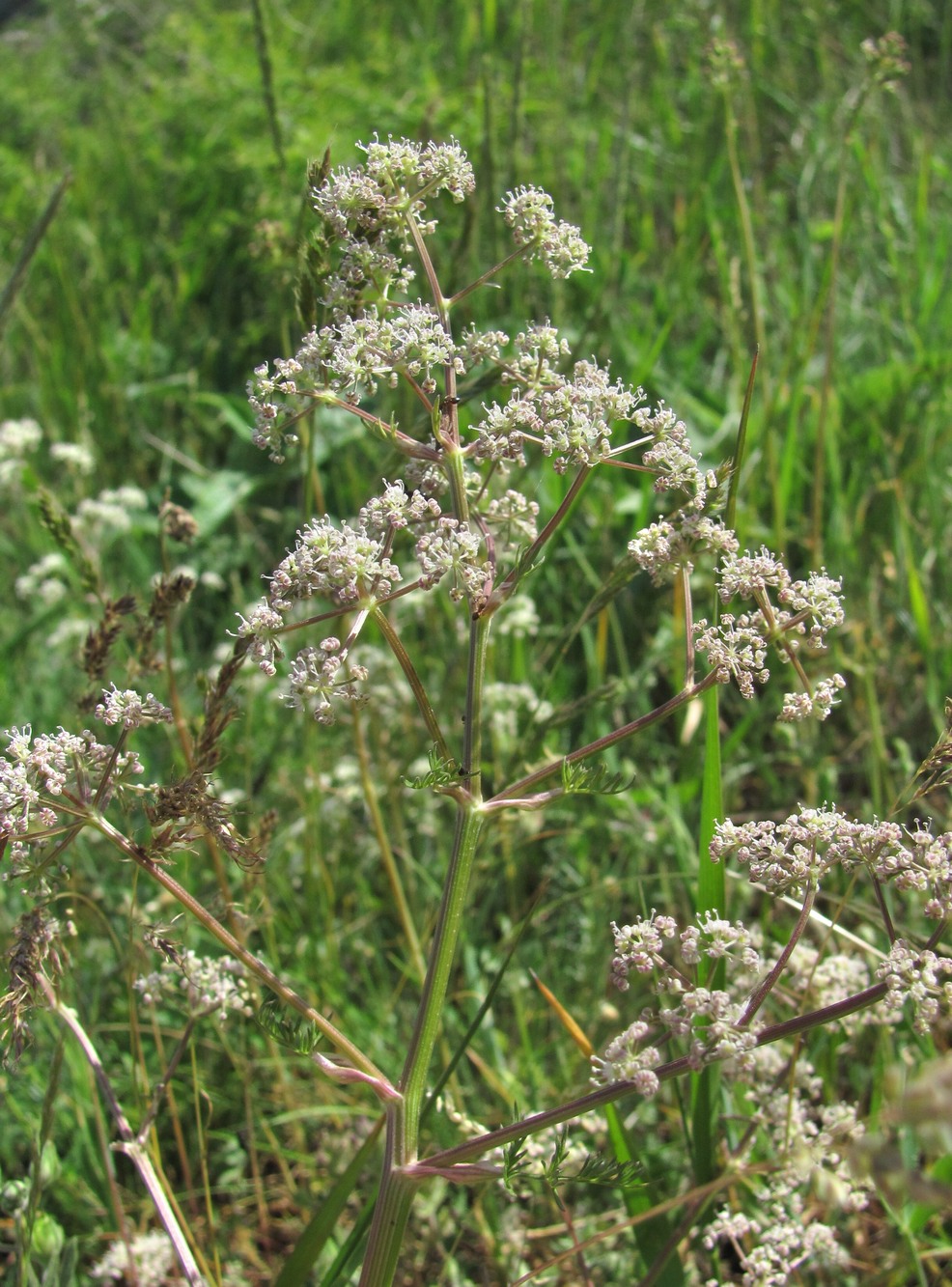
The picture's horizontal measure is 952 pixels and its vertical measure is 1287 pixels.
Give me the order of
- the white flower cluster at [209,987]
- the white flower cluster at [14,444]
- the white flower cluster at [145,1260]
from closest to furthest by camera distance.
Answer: the white flower cluster at [209,987] → the white flower cluster at [145,1260] → the white flower cluster at [14,444]

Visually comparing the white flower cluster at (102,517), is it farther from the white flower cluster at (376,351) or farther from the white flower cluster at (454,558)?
the white flower cluster at (454,558)

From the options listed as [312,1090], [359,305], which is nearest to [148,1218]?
[312,1090]

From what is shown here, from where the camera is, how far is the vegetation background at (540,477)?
2.64 meters

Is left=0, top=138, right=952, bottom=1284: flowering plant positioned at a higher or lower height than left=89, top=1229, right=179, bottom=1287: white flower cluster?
higher

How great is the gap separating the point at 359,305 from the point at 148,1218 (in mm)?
2005

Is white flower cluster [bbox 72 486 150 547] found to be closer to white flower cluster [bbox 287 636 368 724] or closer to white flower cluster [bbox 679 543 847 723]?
white flower cluster [bbox 287 636 368 724]

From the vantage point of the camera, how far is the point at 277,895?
3.16 m

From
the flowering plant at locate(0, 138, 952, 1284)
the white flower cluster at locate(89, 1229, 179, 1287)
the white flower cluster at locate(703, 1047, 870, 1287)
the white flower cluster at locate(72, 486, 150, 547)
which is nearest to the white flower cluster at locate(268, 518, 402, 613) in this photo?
the flowering plant at locate(0, 138, 952, 1284)

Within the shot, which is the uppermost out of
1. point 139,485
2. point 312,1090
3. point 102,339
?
point 102,339

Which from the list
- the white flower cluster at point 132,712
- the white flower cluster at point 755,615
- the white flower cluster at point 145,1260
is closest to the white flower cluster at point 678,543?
the white flower cluster at point 755,615

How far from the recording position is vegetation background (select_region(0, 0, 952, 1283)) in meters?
2.64

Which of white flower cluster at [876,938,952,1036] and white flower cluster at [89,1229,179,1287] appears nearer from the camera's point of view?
white flower cluster at [876,938,952,1036]

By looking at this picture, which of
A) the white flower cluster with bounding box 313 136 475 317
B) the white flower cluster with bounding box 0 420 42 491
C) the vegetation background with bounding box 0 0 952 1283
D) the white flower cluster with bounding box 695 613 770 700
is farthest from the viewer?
the white flower cluster with bounding box 0 420 42 491

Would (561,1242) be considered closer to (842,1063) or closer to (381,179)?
(842,1063)
